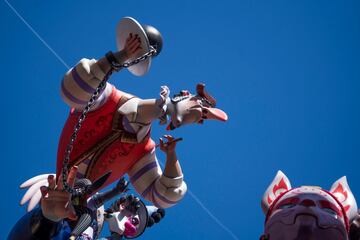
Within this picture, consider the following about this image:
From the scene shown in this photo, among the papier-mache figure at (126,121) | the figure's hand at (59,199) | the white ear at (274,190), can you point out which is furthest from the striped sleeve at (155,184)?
the figure's hand at (59,199)

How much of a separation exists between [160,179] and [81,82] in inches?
19.2

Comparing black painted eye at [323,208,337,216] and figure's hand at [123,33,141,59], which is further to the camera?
figure's hand at [123,33,141,59]

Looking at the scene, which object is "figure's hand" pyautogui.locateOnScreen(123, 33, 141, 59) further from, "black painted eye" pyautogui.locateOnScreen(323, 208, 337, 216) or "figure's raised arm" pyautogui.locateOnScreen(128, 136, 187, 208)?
"black painted eye" pyautogui.locateOnScreen(323, 208, 337, 216)

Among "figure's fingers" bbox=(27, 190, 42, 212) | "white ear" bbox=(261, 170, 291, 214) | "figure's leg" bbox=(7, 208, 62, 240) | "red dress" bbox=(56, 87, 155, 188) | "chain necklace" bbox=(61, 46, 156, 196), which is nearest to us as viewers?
"chain necklace" bbox=(61, 46, 156, 196)

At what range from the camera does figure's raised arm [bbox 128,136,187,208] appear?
1.92 m

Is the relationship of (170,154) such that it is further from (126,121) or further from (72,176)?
(72,176)

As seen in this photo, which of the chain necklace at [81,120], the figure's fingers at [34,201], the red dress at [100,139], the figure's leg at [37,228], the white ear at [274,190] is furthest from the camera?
the figure's fingers at [34,201]

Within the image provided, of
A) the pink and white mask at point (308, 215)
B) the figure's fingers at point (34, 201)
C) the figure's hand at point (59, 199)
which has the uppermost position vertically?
the pink and white mask at point (308, 215)

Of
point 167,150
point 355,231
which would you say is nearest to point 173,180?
point 167,150

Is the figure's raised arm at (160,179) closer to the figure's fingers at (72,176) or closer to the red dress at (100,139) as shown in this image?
the red dress at (100,139)

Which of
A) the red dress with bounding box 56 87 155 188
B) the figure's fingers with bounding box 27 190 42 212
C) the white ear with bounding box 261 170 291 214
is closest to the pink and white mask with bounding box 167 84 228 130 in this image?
the red dress with bounding box 56 87 155 188

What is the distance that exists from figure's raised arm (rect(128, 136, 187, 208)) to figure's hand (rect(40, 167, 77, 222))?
0.44 meters

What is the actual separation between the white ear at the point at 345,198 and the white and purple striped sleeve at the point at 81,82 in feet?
2.87

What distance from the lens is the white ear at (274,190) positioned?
5.84 feet
